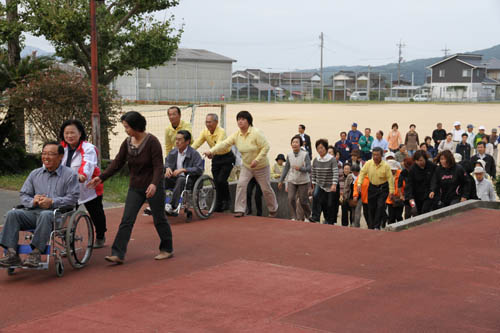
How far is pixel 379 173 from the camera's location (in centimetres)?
1148

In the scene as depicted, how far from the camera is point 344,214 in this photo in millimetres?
12766

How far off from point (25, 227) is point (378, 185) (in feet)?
21.6

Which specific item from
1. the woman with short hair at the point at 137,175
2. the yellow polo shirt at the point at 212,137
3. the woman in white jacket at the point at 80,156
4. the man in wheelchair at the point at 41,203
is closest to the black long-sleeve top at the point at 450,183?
the yellow polo shirt at the point at 212,137

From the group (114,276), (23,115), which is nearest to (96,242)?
(114,276)

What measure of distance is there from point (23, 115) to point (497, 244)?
493 inches

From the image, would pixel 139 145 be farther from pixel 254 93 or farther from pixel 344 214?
pixel 254 93

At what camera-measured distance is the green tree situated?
16656 mm

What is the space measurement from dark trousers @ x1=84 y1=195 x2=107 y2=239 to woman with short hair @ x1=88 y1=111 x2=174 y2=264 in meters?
0.64

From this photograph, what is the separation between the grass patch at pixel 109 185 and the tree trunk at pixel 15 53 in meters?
1.41

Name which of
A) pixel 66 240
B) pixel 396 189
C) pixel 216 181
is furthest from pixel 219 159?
pixel 66 240

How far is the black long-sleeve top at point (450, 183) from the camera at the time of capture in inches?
449

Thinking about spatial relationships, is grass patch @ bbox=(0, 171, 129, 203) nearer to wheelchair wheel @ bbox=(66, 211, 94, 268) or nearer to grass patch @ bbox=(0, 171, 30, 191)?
grass patch @ bbox=(0, 171, 30, 191)

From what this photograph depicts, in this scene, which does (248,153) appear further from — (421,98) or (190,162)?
(421,98)

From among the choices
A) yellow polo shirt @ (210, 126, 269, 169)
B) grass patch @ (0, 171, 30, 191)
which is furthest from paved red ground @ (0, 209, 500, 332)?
grass patch @ (0, 171, 30, 191)
